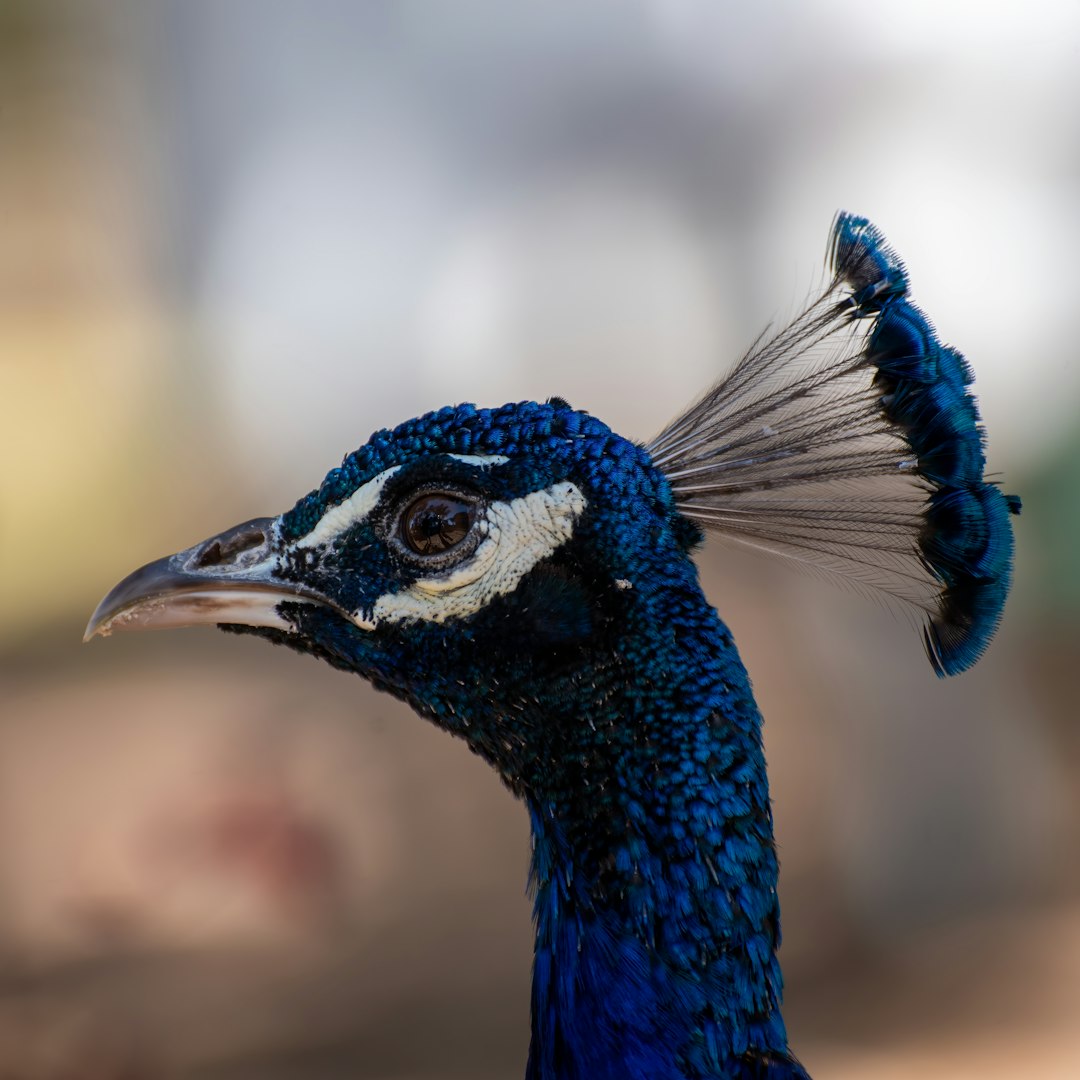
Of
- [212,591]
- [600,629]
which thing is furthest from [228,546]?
[600,629]

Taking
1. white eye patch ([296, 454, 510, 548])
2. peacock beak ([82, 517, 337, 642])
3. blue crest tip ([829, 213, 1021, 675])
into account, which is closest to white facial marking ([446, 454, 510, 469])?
white eye patch ([296, 454, 510, 548])

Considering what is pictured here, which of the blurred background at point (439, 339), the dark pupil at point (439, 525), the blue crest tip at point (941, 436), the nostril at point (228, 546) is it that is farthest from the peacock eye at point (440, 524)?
the blurred background at point (439, 339)

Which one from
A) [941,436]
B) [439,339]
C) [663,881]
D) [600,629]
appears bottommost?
[663,881]

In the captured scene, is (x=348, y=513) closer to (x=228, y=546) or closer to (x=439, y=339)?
(x=228, y=546)

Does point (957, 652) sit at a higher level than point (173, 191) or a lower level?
lower

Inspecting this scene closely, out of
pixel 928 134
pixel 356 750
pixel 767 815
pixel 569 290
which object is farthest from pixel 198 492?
pixel 767 815

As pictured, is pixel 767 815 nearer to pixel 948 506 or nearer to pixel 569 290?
pixel 948 506

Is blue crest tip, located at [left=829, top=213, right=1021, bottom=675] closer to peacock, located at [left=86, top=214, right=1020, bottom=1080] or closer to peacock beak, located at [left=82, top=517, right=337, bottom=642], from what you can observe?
peacock, located at [left=86, top=214, right=1020, bottom=1080]
